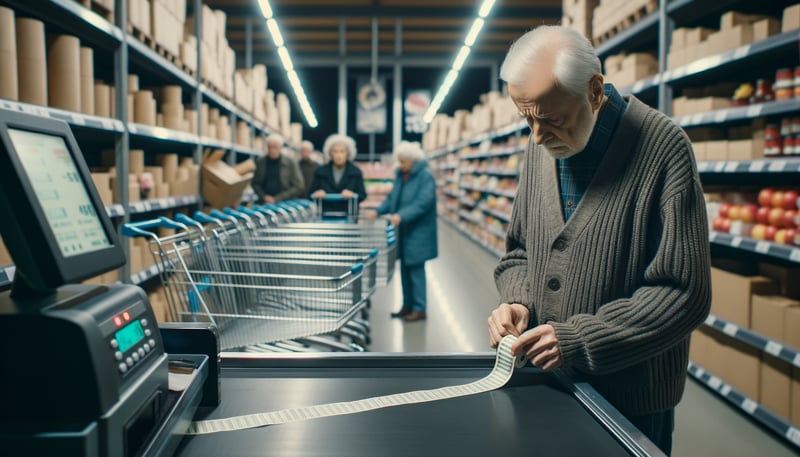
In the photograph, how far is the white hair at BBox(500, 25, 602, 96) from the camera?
1.34m

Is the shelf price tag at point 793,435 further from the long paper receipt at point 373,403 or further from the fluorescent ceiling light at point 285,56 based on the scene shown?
the fluorescent ceiling light at point 285,56

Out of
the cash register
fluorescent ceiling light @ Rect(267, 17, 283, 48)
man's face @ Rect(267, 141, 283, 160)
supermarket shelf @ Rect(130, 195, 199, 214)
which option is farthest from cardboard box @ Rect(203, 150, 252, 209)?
the cash register

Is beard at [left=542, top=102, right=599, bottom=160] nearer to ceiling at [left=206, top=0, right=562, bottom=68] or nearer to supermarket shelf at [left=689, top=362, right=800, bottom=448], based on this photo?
supermarket shelf at [left=689, top=362, right=800, bottom=448]

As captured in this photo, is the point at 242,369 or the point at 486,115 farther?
the point at 486,115

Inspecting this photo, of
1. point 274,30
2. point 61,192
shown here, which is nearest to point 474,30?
point 274,30

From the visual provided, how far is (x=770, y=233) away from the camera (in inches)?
136

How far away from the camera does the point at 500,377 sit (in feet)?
4.50

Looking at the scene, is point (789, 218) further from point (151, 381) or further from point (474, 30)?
point (474, 30)

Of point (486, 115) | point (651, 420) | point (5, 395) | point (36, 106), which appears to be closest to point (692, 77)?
→ point (651, 420)

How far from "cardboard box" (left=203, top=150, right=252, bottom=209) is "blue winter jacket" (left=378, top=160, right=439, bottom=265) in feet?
4.79

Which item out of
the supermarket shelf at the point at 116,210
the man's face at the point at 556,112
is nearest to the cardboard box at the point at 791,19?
the man's face at the point at 556,112

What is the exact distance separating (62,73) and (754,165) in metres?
3.59

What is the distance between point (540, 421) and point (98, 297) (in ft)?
2.48

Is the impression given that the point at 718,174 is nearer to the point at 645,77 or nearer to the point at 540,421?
the point at 645,77
